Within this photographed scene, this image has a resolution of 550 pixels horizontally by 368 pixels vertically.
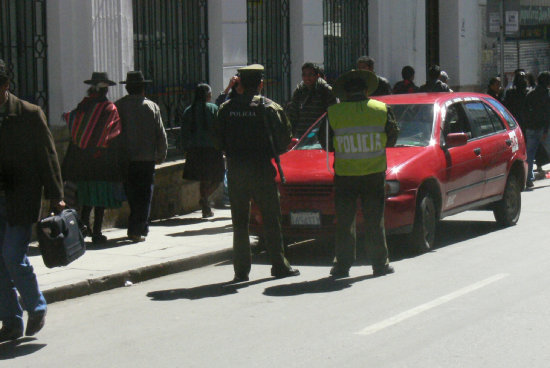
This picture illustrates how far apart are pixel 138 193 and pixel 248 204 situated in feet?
8.32

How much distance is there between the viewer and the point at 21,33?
12.7 m

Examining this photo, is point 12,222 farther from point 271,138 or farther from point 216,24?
point 216,24

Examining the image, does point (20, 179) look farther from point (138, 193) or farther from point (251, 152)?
point (138, 193)

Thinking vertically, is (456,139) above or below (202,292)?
above

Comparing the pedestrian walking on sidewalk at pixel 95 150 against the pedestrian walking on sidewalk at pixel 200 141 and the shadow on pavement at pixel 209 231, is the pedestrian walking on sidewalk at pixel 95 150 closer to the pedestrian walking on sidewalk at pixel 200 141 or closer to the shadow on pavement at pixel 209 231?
the shadow on pavement at pixel 209 231

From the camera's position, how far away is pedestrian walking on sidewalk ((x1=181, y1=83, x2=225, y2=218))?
1352 centimetres

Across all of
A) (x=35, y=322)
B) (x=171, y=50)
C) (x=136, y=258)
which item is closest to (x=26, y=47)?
(x=171, y=50)

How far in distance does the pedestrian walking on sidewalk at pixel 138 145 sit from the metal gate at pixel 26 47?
4.95ft

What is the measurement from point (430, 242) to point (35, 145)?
510 cm

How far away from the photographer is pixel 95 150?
451 inches

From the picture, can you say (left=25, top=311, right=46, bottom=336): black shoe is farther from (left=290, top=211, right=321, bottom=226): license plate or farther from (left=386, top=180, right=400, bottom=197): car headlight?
(left=386, top=180, right=400, bottom=197): car headlight

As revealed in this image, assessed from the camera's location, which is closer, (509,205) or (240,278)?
(240,278)

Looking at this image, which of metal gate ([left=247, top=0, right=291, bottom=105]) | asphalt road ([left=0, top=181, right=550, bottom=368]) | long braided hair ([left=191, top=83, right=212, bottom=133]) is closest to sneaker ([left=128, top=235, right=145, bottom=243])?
asphalt road ([left=0, top=181, right=550, bottom=368])

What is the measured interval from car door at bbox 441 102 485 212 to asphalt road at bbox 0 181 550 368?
708mm
